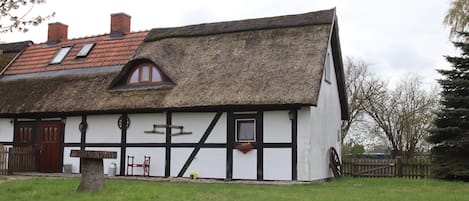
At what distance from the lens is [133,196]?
416 inches

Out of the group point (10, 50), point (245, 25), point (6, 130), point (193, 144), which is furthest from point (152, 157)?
point (10, 50)

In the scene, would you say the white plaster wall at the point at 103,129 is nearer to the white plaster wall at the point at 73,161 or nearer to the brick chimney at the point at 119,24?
the white plaster wall at the point at 73,161

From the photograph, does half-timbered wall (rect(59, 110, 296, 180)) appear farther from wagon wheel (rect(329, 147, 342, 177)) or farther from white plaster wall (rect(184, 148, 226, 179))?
wagon wheel (rect(329, 147, 342, 177))

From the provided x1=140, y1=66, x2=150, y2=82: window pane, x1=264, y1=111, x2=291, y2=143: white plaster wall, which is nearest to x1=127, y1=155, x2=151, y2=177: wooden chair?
x1=140, y1=66, x2=150, y2=82: window pane

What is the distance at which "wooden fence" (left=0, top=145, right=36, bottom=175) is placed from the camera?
1762cm

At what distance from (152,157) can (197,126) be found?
185 centimetres

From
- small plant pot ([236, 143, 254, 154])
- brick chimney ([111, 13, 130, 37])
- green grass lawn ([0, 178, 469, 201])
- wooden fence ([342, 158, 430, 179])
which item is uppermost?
brick chimney ([111, 13, 130, 37])

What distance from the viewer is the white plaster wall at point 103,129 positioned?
1753 cm

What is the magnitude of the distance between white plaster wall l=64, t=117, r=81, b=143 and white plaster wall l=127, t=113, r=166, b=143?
2080mm

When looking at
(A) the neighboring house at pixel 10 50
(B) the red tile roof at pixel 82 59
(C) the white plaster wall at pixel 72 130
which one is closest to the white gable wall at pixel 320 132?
(B) the red tile roof at pixel 82 59

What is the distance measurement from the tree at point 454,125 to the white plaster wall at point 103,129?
9989 millimetres

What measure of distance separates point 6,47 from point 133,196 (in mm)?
15820

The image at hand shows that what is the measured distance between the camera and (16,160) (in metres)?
18.1

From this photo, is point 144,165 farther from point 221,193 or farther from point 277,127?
point 221,193
